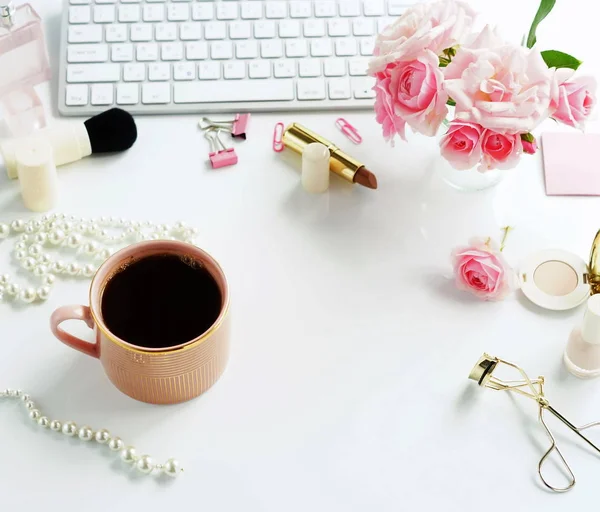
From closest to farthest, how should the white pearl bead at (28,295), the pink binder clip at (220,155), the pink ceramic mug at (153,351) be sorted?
the pink ceramic mug at (153,351)
the white pearl bead at (28,295)
the pink binder clip at (220,155)

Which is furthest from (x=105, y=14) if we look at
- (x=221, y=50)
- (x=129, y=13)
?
(x=221, y=50)

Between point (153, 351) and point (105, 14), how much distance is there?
442mm

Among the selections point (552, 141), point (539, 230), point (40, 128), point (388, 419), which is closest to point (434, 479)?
point (388, 419)

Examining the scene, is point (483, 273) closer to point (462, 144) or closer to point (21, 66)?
point (462, 144)

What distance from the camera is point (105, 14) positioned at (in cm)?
89

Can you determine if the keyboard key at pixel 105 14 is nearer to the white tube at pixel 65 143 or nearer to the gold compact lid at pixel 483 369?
the white tube at pixel 65 143

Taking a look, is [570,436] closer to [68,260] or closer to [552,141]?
[552,141]

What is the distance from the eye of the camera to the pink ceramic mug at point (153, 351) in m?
0.61

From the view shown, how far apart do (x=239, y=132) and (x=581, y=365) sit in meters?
0.39

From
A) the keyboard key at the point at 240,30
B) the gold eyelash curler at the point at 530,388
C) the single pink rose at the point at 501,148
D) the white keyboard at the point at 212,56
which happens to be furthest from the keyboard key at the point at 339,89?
the gold eyelash curler at the point at 530,388

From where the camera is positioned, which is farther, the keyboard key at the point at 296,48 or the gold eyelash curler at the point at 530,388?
the keyboard key at the point at 296,48

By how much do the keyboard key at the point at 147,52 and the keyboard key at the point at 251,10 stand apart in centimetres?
10

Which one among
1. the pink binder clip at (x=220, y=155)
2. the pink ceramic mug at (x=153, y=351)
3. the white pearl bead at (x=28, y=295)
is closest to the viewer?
the pink ceramic mug at (x=153, y=351)

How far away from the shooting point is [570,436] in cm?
67
